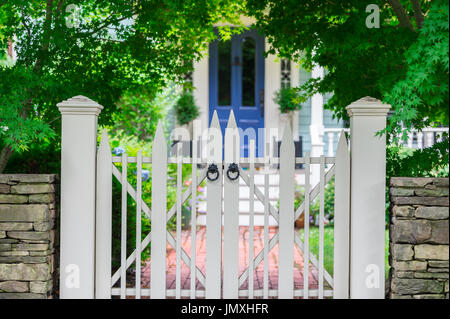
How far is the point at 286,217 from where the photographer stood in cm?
290

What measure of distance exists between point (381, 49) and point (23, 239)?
273 cm

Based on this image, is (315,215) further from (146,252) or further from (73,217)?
(73,217)

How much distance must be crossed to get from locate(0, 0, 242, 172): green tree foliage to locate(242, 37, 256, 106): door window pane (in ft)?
15.0

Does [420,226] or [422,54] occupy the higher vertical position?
[422,54]

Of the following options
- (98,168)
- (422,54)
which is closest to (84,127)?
(98,168)

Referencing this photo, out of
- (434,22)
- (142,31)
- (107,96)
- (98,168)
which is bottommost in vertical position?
(98,168)

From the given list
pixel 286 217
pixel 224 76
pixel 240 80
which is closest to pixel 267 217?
Answer: pixel 286 217

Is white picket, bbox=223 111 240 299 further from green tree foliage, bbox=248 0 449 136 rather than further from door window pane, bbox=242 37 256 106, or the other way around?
door window pane, bbox=242 37 256 106

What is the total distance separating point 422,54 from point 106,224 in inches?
85.5

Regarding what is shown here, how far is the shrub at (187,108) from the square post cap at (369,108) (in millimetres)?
5705

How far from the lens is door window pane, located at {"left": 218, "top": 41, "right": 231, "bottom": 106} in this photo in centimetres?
855

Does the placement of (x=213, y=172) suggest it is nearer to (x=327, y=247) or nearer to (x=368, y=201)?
(x=368, y=201)

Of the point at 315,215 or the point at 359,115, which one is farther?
the point at 315,215

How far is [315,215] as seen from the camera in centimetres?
643
